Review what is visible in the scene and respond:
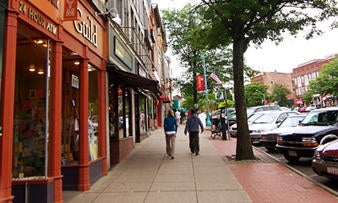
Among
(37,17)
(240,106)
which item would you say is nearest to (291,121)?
(240,106)

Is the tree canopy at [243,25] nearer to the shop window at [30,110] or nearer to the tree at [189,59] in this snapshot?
the shop window at [30,110]

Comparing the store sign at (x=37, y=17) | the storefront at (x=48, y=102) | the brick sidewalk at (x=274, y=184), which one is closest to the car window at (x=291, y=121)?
the brick sidewalk at (x=274, y=184)

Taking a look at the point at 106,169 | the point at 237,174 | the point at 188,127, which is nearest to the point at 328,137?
the point at 237,174

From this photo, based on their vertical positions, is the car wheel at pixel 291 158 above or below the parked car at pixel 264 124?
below

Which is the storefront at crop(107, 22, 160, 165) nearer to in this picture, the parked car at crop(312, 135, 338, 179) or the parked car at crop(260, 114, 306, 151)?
the parked car at crop(260, 114, 306, 151)

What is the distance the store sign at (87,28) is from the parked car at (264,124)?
9.73 metres

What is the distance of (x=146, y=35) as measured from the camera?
937 inches

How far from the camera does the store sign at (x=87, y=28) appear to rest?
25.5ft

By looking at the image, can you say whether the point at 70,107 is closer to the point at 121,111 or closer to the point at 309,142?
the point at 121,111

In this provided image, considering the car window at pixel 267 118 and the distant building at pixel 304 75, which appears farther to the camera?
the distant building at pixel 304 75

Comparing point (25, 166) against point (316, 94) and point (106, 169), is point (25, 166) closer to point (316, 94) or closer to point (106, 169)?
point (106, 169)

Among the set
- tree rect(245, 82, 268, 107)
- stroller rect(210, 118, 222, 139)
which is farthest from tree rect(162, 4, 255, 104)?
tree rect(245, 82, 268, 107)

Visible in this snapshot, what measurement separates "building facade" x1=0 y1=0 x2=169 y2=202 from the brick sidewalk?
3.82 meters

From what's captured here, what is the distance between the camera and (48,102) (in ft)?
21.5
